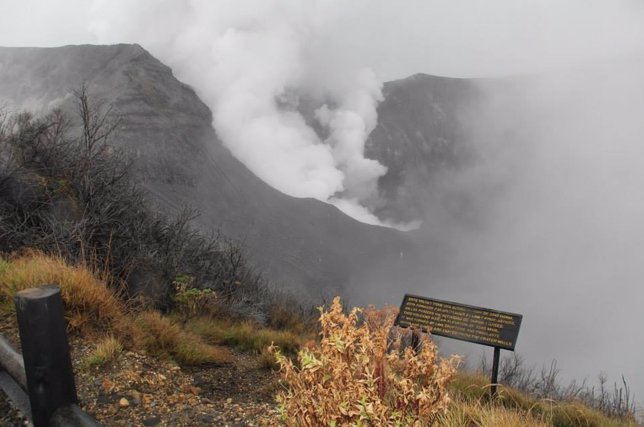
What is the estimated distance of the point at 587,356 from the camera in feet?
218

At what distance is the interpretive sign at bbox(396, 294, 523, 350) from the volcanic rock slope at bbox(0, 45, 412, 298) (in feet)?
74.4

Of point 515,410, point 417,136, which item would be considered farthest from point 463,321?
point 417,136

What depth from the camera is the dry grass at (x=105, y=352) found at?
4.01 metres

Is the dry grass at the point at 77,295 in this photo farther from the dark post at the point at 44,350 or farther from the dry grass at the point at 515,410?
the dry grass at the point at 515,410

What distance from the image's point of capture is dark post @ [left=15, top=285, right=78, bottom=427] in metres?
2.34

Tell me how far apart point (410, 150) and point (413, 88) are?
13.0 metres

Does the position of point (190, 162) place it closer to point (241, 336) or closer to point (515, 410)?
point (241, 336)

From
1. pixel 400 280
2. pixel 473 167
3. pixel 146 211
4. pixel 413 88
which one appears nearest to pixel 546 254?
pixel 473 167

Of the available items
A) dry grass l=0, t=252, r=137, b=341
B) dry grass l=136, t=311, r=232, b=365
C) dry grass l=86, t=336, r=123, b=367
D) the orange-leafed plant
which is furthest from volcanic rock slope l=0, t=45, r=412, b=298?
the orange-leafed plant

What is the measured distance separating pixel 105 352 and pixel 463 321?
15.0ft

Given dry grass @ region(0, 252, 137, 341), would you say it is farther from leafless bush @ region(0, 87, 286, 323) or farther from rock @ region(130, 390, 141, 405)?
leafless bush @ region(0, 87, 286, 323)

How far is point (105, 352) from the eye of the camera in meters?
4.09

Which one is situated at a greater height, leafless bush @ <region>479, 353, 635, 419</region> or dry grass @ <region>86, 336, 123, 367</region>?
dry grass @ <region>86, 336, 123, 367</region>

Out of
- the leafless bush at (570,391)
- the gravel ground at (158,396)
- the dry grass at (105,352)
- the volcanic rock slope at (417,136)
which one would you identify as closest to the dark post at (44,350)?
the gravel ground at (158,396)
